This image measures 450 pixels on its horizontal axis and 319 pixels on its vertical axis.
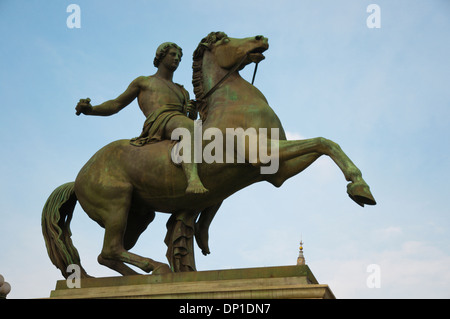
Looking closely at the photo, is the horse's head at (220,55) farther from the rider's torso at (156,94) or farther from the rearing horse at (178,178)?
the rider's torso at (156,94)

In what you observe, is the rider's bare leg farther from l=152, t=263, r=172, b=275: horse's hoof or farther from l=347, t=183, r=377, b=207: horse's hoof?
l=347, t=183, r=377, b=207: horse's hoof

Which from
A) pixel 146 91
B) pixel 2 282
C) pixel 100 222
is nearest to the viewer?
pixel 100 222

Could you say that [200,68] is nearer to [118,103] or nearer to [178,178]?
[118,103]

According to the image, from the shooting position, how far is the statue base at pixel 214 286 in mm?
7398

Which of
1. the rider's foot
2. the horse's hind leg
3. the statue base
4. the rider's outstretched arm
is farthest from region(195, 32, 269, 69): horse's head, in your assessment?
the statue base

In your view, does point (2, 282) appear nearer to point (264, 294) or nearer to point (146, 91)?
point (146, 91)

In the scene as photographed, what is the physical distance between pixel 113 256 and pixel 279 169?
8.17ft

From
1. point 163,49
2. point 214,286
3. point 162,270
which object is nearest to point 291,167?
point 214,286

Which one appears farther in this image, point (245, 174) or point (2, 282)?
point (2, 282)

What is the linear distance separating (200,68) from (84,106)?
5.88 ft

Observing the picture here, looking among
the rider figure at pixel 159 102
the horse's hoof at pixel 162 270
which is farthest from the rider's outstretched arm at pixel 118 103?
the horse's hoof at pixel 162 270

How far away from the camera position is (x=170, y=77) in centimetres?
998
